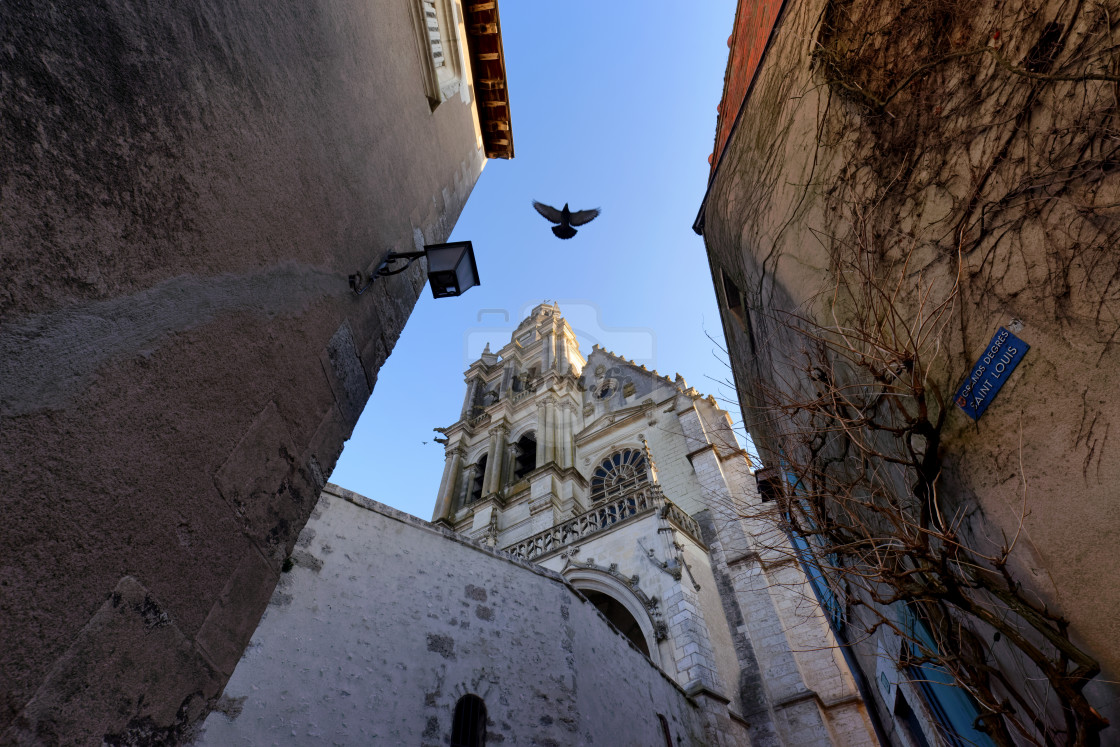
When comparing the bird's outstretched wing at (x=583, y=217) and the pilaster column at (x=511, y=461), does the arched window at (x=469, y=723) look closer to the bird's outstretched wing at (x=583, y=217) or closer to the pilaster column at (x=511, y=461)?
the bird's outstretched wing at (x=583, y=217)

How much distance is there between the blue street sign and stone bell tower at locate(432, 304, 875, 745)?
1.36m

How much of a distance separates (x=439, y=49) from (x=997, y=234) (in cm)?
521

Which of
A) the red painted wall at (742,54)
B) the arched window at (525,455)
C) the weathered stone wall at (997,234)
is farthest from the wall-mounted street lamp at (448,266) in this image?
the arched window at (525,455)

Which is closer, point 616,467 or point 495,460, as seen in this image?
point 616,467

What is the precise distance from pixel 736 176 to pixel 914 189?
2.85 m

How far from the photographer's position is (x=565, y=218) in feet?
30.6

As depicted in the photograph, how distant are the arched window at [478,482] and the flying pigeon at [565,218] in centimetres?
1482

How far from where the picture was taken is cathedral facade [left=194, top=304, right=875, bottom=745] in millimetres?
5441

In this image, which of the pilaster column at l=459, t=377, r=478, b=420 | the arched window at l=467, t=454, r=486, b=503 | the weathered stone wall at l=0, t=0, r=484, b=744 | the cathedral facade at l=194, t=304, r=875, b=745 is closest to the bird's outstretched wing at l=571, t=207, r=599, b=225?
the cathedral facade at l=194, t=304, r=875, b=745

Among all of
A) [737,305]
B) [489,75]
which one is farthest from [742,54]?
[489,75]

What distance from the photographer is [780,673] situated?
10.4 meters

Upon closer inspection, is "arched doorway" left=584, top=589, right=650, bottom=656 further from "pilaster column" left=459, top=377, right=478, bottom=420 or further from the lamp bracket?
"pilaster column" left=459, top=377, right=478, bottom=420

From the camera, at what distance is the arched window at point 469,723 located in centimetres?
611

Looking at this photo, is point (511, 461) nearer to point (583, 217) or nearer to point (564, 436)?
point (564, 436)
